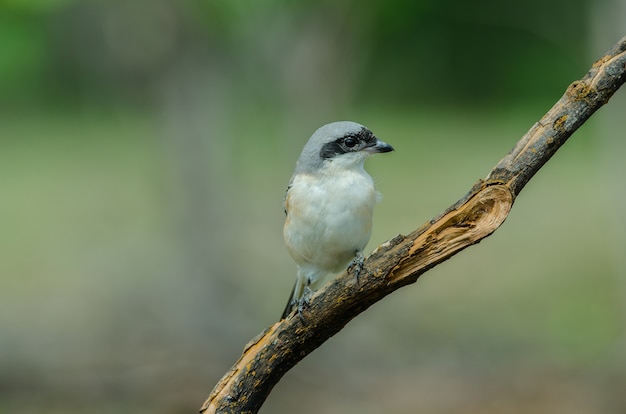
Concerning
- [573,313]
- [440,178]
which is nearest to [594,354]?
[573,313]

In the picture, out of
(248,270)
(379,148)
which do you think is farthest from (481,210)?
(248,270)

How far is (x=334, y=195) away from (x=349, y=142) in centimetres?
29

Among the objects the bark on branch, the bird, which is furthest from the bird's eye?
the bark on branch

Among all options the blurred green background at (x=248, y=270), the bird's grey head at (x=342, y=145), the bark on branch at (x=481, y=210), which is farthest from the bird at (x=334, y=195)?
the blurred green background at (x=248, y=270)

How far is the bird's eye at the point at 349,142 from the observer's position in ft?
14.6

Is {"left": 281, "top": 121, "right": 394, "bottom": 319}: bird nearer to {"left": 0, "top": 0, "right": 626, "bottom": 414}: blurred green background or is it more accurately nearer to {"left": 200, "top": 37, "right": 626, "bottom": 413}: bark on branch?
{"left": 200, "top": 37, "right": 626, "bottom": 413}: bark on branch

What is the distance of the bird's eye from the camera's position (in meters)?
4.44

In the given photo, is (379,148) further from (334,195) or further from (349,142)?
(334,195)

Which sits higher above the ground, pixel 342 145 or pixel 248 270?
pixel 248 270

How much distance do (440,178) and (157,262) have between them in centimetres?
848

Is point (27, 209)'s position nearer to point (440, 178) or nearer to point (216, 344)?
point (440, 178)

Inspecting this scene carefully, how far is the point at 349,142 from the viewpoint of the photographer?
445 cm

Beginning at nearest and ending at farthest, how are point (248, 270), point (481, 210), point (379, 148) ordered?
point (481, 210) → point (379, 148) → point (248, 270)

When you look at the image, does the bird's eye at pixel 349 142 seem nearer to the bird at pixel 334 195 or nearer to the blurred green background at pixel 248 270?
the bird at pixel 334 195
